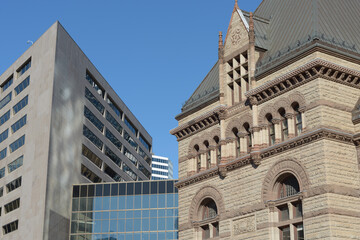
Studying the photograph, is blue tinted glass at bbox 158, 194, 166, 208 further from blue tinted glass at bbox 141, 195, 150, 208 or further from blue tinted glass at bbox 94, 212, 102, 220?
blue tinted glass at bbox 94, 212, 102, 220

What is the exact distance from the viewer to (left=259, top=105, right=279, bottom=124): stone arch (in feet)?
134

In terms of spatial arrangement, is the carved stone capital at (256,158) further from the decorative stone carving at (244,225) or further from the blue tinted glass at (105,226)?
the blue tinted glass at (105,226)

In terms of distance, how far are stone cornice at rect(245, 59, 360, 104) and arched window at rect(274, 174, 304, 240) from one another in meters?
5.84

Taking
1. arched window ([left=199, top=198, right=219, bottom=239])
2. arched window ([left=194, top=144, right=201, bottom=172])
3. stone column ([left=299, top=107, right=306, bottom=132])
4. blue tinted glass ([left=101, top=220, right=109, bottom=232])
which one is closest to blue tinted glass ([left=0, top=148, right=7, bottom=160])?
blue tinted glass ([left=101, top=220, right=109, bottom=232])

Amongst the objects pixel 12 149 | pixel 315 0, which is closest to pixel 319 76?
pixel 315 0

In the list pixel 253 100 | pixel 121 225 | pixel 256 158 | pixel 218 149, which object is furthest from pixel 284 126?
→ pixel 121 225

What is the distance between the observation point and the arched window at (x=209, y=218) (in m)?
44.5

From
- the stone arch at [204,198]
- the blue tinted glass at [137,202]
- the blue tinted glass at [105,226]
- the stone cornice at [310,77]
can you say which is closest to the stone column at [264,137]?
the stone cornice at [310,77]

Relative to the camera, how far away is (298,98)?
39250mm

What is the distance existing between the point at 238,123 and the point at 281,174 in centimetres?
614

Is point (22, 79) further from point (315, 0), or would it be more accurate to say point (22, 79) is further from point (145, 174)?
point (315, 0)

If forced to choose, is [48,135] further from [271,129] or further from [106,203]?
[271,129]

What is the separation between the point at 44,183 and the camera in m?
77.2

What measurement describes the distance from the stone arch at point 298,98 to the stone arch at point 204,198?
894cm
